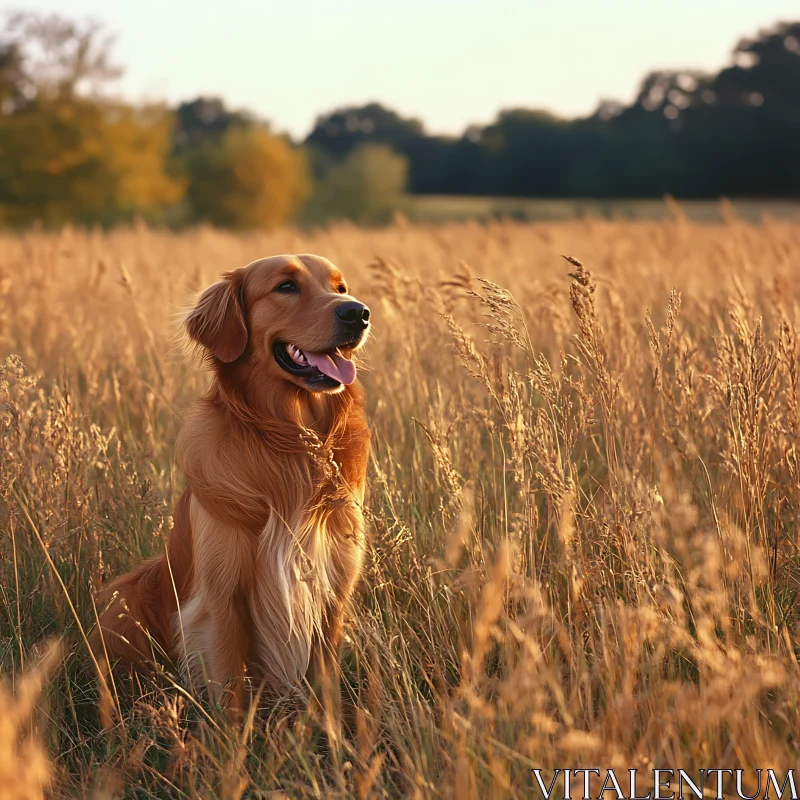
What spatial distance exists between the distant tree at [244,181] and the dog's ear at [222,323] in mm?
36329

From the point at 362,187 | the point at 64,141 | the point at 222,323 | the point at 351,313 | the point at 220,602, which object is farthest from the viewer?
the point at 362,187

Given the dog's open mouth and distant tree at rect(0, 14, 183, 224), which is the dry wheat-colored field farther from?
distant tree at rect(0, 14, 183, 224)

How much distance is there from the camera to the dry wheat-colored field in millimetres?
1705

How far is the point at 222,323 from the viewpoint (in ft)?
9.00

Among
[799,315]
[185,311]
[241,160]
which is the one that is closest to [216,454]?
[185,311]

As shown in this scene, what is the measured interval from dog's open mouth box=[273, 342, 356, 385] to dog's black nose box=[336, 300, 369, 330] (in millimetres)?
99

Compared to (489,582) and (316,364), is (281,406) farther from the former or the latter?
(489,582)

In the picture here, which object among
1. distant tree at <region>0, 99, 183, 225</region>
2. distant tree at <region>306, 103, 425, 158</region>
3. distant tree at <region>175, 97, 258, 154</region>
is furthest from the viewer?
distant tree at <region>175, 97, 258, 154</region>

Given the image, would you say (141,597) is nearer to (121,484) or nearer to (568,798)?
(121,484)

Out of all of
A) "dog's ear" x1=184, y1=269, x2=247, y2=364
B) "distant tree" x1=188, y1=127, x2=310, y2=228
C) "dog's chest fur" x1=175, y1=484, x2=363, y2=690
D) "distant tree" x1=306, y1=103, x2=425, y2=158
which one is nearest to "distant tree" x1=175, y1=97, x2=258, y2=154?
"distant tree" x1=306, y1=103, x2=425, y2=158

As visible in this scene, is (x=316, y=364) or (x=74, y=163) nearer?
(x=316, y=364)

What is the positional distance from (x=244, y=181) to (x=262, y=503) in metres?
38.7

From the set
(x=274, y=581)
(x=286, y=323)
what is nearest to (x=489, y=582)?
(x=274, y=581)

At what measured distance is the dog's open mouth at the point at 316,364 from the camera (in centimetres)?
261
